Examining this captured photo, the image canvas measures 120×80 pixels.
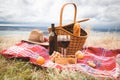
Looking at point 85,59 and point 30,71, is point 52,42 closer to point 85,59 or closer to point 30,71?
point 85,59

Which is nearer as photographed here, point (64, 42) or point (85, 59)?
point (85, 59)

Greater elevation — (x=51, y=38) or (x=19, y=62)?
(x=51, y=38)

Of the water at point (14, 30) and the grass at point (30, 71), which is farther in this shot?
the water at point (14, 30)

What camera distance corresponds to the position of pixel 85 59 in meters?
2.69

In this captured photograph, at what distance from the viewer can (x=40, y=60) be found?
7.91 feet

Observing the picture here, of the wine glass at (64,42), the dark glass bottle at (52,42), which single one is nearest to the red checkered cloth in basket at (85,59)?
the dark glass bottle at (52,42)

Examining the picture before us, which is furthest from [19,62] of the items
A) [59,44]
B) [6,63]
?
[59,44]

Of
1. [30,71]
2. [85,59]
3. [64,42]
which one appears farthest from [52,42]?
[30,71]

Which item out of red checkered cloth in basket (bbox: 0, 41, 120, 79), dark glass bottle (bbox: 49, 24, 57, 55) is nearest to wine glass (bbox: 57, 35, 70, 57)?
dark glass bottle (bbox: 49, 24, 57, 55)

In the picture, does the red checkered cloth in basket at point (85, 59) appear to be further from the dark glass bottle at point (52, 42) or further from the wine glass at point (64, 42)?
the wine glass at point (64, 42)

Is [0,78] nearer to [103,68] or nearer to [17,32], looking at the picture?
[103,68]

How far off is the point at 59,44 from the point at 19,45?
0.45 m

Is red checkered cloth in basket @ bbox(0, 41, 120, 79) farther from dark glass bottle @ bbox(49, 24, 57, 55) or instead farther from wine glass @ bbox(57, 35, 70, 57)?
wine glass @ bbox(57, 35, 70, 57)

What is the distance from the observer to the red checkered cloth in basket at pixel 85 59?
2270 mm
